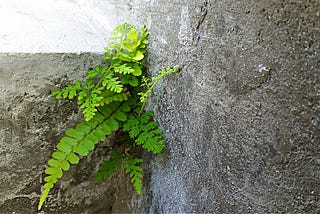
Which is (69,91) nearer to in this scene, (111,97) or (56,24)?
(111,97)

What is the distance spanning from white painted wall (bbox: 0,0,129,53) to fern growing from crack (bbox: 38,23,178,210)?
0.14 m

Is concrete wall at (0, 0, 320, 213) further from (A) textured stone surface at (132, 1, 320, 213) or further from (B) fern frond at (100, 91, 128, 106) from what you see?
(B) fern frond at (100, 91, 128, 106)

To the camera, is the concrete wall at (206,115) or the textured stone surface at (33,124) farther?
the textured stone surface at (33,124)

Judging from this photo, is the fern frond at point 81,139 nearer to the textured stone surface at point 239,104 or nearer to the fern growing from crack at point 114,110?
the fern growing from crack at point 114,110

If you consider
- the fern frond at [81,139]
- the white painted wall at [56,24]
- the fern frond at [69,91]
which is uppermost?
the white painted wall at [56,24]

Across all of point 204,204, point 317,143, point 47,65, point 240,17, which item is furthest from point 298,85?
point 47,65

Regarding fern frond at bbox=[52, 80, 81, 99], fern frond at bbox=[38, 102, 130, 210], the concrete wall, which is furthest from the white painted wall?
fern frond at bbox=[38, 102, 130, 210]

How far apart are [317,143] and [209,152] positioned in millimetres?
431

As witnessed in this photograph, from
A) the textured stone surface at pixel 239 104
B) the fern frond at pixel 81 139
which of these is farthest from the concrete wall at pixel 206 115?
the fern frond at pixel 81 139

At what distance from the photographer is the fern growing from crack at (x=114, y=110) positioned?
1.30 meters

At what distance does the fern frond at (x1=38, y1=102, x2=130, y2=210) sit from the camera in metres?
1.28

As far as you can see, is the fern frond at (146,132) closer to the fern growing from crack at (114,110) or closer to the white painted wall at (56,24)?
the fern growing from crack at (114,110)

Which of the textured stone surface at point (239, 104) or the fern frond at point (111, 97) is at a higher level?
the fern frond at point (111, 97)

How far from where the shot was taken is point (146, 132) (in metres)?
1.38
